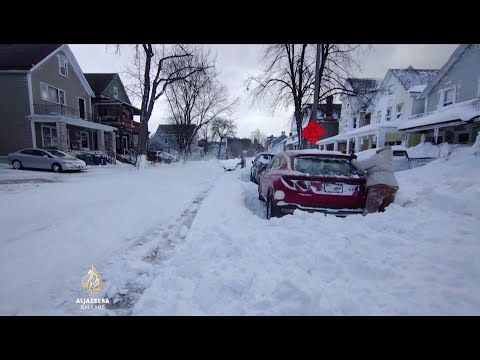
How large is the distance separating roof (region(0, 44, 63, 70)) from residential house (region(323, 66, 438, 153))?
26682 mm

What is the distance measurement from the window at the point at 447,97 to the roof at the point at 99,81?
34.4 meters

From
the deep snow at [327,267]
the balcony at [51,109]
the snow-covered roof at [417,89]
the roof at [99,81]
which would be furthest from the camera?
the roof at [99,81]

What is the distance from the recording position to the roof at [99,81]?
94.9ft

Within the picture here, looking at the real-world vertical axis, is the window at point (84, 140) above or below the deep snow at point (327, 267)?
above

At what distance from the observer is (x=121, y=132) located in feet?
103

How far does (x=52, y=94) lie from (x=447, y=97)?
32.8 metres

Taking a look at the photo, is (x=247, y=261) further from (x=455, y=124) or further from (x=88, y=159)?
(x=88, y=159)

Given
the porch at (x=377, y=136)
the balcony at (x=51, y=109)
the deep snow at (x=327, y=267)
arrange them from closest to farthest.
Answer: the deep snow at (x=327, y=267), the balcony at (x=51, y=109), the porch at (x=377, y=136)

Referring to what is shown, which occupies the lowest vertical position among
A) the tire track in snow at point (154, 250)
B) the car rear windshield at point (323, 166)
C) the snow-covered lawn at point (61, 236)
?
the tire track in snow at point (154, 250)

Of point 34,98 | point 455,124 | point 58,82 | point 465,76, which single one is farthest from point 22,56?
point 465,76

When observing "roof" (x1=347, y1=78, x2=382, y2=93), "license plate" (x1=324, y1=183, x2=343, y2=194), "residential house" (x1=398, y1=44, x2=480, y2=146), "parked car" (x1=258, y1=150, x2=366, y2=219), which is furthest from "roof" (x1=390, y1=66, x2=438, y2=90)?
"license plate" (x1=324, y1=183, x2=343, y2=194)

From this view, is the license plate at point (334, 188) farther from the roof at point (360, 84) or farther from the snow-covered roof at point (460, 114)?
the roof at point (360, 84)

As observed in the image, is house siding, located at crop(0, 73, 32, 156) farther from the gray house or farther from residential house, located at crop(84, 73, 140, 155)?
residential house, located at crop(84, 73, 140, 155)

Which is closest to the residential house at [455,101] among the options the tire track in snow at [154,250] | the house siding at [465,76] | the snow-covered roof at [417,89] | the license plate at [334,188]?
the house siding at [465,76]
